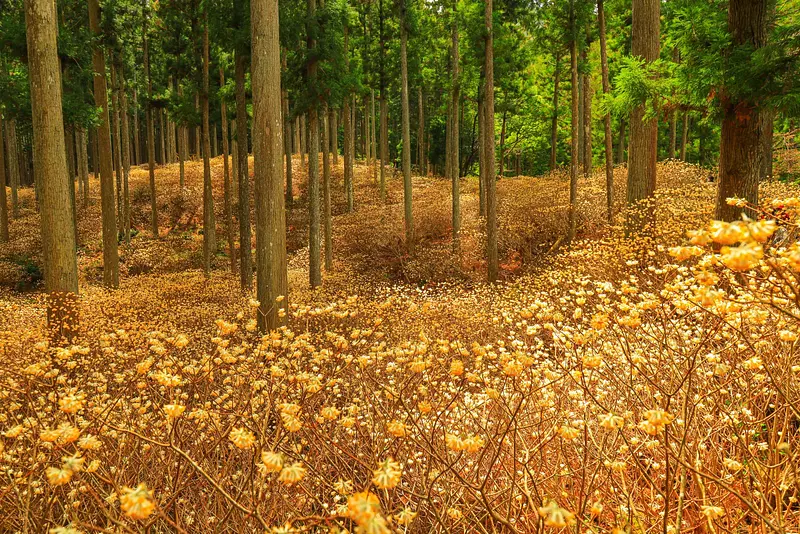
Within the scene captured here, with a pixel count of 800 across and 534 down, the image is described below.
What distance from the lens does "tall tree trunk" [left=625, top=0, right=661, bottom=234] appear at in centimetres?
884

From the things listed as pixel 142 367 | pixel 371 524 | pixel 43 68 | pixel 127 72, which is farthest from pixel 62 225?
pixel 127 72

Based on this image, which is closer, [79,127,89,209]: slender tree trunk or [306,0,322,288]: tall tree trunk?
[306,0,322,288]: tall tree trunk

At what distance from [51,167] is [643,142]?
1072 centimetres

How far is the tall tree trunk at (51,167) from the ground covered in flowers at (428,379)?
0.66 metres

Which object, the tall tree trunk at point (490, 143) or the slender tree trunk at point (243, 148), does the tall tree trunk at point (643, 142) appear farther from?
the slender tree trunk at point (243, 148)

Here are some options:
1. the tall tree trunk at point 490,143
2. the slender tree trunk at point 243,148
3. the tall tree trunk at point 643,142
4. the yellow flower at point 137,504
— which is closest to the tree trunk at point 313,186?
the slender tree trunk at point 243,148

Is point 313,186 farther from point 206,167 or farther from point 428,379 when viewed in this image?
point 428,379

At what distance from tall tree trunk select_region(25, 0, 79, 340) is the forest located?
0.14 ft

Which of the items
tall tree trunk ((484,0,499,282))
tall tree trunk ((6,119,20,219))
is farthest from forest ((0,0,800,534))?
tall tree trunk ((6,119,20,219))

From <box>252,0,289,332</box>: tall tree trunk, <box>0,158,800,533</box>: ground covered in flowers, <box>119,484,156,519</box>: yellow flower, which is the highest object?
<box>252,0,289,332</box>: tall tree trunk

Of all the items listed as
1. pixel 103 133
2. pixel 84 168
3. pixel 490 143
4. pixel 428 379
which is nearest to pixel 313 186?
pixel 490 143

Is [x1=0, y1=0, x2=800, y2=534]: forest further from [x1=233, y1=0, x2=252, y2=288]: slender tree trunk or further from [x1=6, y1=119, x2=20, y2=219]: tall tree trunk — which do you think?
[x1=6, y1=119, x2=20, y2=219]: tall tree trunk

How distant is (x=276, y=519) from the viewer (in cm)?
290

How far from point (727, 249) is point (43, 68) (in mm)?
8216
